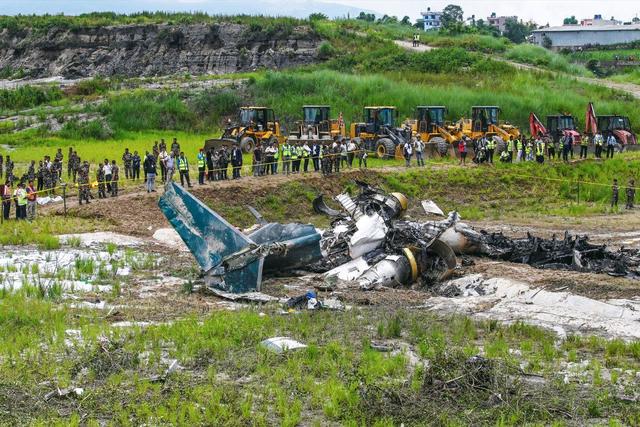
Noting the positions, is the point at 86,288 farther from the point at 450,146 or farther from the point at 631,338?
the point at 450,146

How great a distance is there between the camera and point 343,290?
19.0 m

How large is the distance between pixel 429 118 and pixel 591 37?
233 ft

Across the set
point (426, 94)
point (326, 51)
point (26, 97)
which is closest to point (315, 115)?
point (426, 94)

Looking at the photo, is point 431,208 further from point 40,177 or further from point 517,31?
point 517,31

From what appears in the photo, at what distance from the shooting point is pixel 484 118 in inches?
1641

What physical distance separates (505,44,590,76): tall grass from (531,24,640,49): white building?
31523 millimetres

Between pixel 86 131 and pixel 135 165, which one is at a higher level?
pixel 135 165

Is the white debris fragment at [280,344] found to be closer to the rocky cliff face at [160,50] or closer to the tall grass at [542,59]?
the rocky cliff face at [160,50]

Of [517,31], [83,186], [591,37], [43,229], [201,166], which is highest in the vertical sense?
[517,31]

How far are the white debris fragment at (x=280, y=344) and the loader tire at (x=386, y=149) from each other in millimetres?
25537

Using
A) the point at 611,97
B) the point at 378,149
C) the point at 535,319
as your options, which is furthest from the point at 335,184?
the point at 611,97

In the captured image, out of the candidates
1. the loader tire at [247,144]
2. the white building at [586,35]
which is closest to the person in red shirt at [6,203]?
the loader tire at [247,144]

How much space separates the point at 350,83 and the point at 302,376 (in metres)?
43.0

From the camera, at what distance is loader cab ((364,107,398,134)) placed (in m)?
41.1
